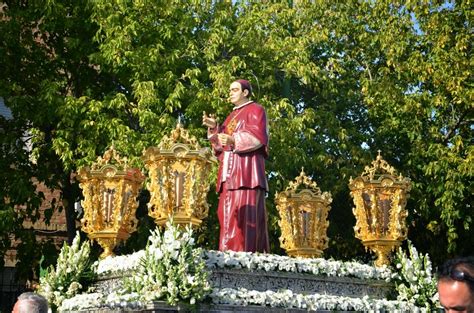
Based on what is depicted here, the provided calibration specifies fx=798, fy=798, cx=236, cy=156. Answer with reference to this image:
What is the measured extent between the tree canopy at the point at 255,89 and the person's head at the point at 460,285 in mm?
13958

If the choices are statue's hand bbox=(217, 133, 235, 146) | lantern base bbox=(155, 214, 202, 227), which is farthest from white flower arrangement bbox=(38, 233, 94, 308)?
statue's hand bbox=(217, 133, 235, 146)

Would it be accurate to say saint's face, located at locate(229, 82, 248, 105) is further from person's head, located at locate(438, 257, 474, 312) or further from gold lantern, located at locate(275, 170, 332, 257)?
person's head, located at locate(438, 257, 474, 312)

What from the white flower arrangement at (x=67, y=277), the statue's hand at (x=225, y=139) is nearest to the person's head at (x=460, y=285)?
the statue's hand at (x=225, y=139)

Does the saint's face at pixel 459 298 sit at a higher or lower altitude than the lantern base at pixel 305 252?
lower

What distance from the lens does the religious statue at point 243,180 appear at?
11.9m

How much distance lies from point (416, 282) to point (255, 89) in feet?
29.3

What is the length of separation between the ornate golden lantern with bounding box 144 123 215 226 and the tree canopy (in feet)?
17.7

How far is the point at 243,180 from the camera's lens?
12094 millimetres

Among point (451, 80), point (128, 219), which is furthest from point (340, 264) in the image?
point (451, 80)

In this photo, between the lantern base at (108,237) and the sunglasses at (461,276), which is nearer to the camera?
the sunglasses at (461,276)

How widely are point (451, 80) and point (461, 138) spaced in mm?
1565

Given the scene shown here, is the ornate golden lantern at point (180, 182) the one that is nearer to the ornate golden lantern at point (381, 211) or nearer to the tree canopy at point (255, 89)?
the ornate golden lantern at point (381, 211)

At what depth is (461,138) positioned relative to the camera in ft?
62.4

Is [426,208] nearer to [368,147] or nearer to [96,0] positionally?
[368,147]
